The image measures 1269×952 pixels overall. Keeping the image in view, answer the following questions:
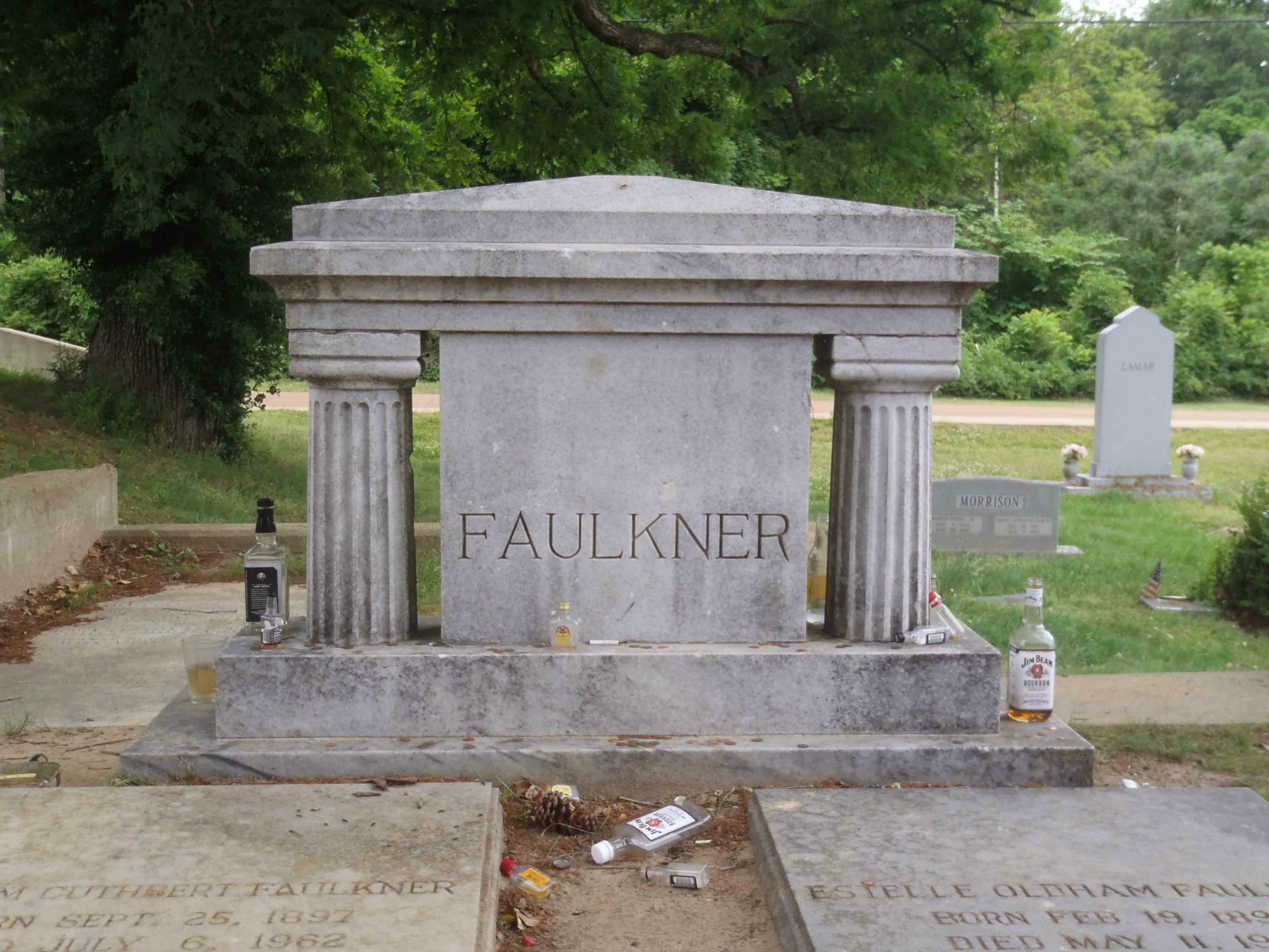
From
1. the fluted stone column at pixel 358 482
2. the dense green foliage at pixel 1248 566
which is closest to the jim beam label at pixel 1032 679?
the fluted stone column at pixel 358 482

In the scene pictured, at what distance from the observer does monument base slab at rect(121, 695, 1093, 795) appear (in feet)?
13.3

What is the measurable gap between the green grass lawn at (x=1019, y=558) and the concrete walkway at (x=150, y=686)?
82 cm

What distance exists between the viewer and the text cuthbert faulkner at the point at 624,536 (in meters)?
4.30

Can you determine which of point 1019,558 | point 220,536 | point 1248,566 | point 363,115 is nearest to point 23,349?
point 363,115

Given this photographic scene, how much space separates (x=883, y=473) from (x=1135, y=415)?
1117cm

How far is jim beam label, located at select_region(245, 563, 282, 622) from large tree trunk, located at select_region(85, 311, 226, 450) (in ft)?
25.8

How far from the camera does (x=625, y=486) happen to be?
4.28 meters

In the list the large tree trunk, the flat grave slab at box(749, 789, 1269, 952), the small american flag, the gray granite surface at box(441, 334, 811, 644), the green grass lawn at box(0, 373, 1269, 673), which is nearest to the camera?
the flat grave slab at box(749, 789, 1269, 952)

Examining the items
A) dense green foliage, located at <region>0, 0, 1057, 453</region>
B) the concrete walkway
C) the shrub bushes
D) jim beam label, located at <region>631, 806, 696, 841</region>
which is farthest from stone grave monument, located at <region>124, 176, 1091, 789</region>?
the shrub bushes

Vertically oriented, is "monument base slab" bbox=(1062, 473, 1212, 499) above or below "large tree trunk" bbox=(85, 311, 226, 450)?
below

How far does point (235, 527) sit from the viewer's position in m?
8.98

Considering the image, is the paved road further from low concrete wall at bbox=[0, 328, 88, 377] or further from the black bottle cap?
the black bottle cap

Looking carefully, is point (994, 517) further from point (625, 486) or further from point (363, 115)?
point (363, 115)

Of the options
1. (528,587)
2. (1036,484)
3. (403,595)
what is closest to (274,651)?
(403,595)
